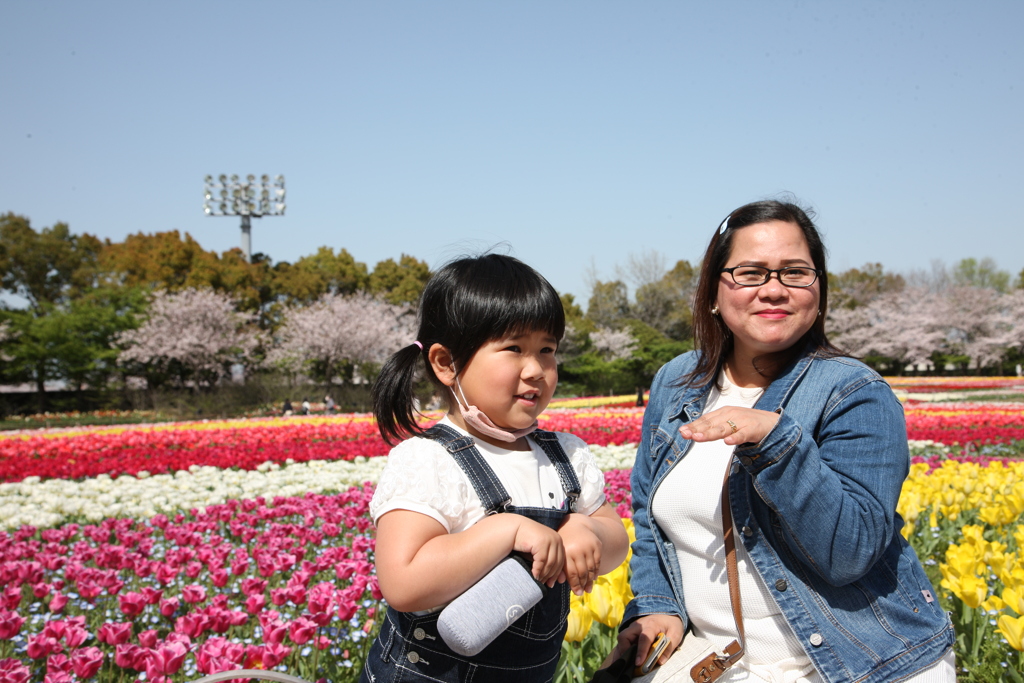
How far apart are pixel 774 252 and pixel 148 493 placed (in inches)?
205

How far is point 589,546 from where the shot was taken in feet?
4.17

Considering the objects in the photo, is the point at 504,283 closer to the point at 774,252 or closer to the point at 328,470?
the point at 774,252

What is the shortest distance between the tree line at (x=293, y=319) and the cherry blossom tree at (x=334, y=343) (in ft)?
0.18

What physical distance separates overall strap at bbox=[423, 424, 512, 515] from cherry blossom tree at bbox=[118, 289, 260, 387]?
26979mm

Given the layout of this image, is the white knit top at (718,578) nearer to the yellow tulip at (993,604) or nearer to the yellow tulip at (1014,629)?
the yellow tulip at (1014,629)

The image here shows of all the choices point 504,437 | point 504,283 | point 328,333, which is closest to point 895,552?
point 504,437

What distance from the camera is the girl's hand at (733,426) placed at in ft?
4.09

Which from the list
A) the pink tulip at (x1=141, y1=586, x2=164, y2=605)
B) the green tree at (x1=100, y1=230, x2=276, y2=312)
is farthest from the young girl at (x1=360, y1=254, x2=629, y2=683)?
the green tree at (x1=100, y1=230, x2=276, y2=312)

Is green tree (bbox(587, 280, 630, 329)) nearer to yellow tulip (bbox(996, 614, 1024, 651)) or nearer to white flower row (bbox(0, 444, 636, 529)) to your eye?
white flower row (bbox(0, 444, 636, 529))

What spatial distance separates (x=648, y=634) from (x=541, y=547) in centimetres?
59

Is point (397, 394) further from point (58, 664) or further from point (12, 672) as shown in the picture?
point (58, 664)

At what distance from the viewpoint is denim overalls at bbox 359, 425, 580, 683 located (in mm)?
1303

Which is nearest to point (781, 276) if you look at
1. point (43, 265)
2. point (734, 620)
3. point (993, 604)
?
point (734, 620)

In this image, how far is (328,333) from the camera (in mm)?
27594
